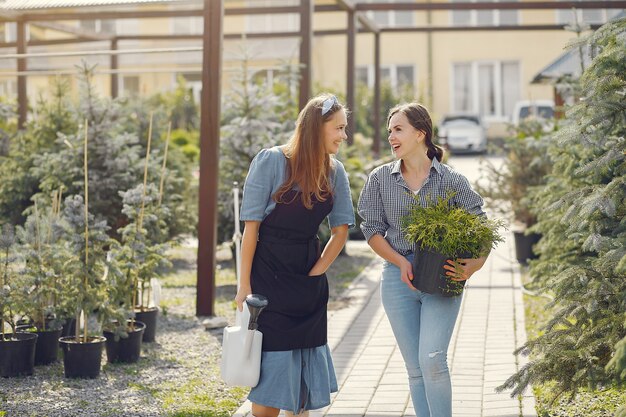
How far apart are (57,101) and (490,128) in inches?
1072

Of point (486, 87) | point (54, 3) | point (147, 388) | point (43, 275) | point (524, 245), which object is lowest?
point (147, 388)

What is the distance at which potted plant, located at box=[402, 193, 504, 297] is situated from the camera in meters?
4.48

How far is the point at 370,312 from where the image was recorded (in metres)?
9.16

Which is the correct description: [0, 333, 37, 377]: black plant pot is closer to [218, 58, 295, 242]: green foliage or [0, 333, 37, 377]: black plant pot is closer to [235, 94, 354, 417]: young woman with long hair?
[235, 94, 354, 417]: young woman with long hair

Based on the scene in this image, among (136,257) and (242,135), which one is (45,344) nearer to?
(136,257)

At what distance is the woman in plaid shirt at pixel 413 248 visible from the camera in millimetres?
4527

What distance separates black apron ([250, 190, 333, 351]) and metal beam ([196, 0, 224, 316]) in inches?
177

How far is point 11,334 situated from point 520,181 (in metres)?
7.19

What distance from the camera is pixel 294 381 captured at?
4.47 metres

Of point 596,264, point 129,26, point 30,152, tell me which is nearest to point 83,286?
point 596,264

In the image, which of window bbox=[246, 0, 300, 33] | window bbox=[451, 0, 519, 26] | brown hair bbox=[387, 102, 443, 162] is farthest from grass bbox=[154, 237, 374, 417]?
window bbox=[451, 0, 519, 26]

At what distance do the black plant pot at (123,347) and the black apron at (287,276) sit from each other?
2909mm

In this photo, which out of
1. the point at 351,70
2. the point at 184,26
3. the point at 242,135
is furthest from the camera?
the point at 184,26

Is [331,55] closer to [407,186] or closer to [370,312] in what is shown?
[370,312]
